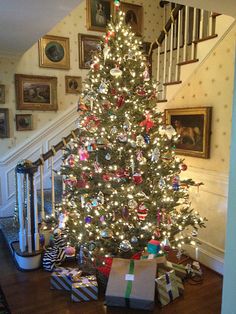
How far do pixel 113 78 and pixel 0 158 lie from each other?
2199 millimetres

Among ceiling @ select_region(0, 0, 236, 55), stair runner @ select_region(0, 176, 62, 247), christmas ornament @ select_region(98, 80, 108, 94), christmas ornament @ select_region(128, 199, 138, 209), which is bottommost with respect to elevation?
stair runner @ select_region(0, 176, 62, 247)

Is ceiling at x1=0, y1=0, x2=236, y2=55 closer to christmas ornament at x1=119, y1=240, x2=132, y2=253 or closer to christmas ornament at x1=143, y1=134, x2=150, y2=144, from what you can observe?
christmas ornament at x1=143, y1=134, x2=150, y2=144

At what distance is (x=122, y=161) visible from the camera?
2.42 m

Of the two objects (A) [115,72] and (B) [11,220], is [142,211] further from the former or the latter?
(B) [11,220]

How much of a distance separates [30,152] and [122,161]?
199cm

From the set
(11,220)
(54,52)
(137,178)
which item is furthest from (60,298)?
(54,52)

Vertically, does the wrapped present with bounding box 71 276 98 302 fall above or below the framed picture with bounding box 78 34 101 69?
below

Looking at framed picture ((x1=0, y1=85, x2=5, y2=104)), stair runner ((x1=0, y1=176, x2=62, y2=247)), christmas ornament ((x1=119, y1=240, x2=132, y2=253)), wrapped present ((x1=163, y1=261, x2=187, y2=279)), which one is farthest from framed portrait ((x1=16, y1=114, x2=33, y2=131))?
wrapped present ((x1=163, y1=261, x2=187, y2=279))

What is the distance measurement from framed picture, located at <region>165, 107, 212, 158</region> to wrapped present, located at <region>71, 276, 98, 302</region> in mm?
1680

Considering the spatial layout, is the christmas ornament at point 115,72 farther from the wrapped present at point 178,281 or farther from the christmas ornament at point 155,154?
the wrapped present at point 178,281

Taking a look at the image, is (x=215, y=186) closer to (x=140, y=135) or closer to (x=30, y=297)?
(x=140, y=135)

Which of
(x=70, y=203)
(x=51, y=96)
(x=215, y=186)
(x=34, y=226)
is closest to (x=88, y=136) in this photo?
(x=70, y=203)

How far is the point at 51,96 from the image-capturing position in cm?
394

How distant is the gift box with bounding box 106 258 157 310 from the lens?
2.08 m
